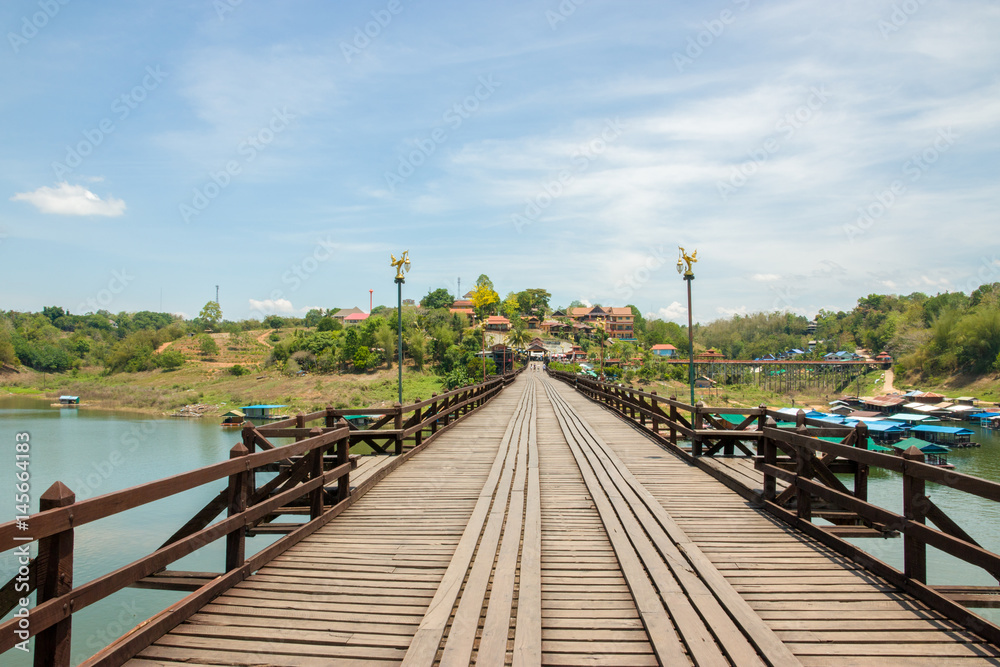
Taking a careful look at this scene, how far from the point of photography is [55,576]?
106 inches

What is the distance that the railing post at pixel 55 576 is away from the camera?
2604 millimetres

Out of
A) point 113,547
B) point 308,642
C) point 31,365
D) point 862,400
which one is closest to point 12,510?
point 113,547

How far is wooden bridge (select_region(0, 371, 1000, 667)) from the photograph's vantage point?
3.11 m

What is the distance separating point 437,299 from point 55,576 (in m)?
138

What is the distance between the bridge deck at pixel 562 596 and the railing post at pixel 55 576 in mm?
603

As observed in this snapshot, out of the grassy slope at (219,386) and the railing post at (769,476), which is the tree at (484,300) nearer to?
the grassy slope at (219,386)

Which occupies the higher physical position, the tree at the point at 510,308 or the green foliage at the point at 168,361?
the tree at the point at 510,308

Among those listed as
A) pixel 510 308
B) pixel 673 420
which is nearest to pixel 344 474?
pixel 673 420

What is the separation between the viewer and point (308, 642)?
3.30 metres

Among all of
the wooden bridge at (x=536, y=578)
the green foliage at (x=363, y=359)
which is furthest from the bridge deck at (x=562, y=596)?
the green foliage at (x=363, y=359)

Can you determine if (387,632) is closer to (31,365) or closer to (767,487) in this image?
(767,487)

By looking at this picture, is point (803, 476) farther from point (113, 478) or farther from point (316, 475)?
point (113, 478)

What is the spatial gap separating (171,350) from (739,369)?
4188 inches

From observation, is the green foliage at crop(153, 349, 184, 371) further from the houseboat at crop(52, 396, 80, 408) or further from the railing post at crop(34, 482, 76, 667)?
the railing post at crop(34, 482, 76, 667)
